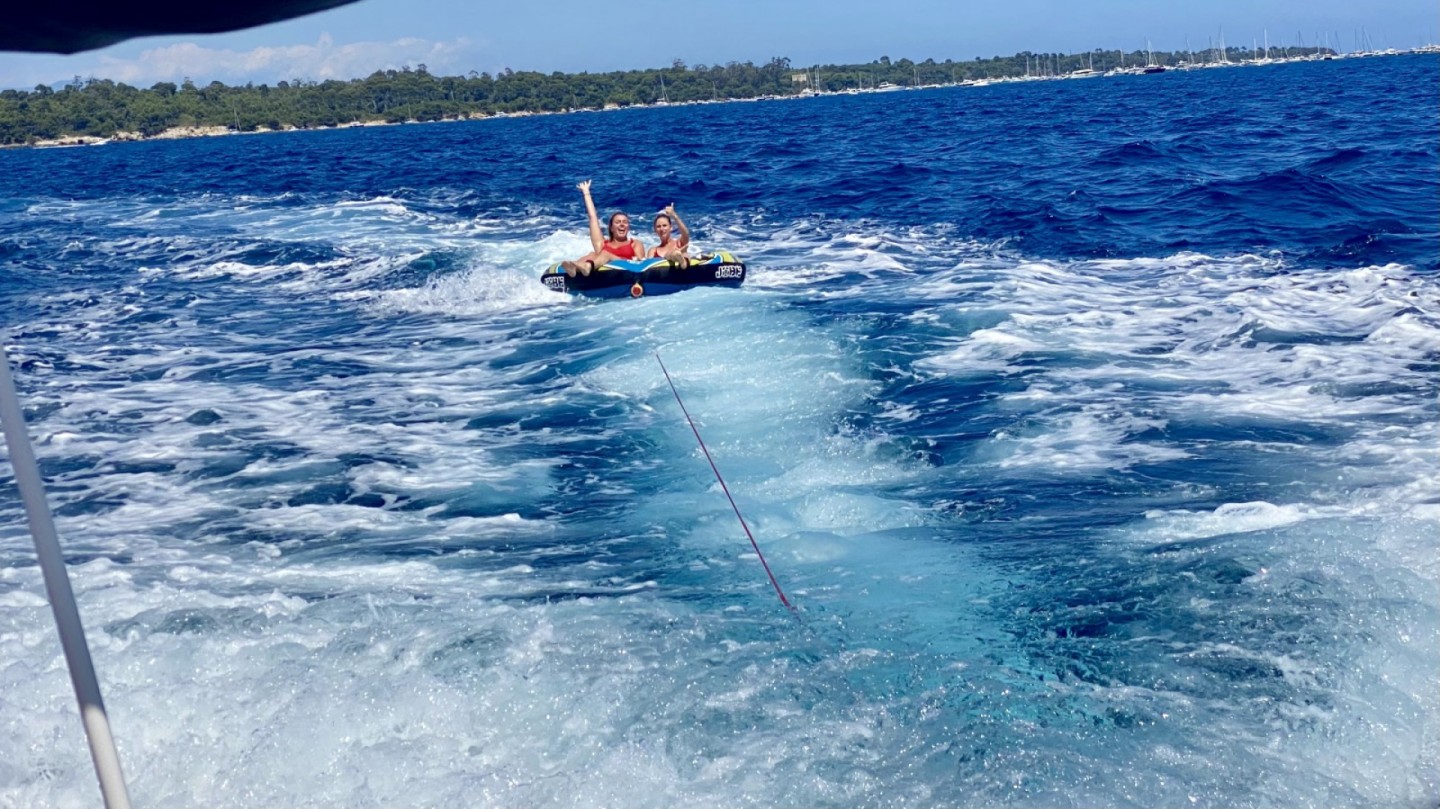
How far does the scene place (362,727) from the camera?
424 cm

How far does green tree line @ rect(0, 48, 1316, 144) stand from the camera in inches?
4213

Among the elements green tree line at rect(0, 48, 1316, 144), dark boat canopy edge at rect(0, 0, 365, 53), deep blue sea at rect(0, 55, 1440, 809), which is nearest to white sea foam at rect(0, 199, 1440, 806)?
deep blue sea at rect(0, 55, 1440, 809)

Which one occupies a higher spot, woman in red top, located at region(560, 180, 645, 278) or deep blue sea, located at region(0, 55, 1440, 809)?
woman in red top, located at region(560, 180, 645, 278)

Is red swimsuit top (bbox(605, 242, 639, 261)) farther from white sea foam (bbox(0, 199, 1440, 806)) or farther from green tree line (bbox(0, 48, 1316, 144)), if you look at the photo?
green tree line (bbox(0, 48, 1316, 144))

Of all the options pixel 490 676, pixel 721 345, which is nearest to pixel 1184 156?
pixel 721 345

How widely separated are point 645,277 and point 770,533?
5746mm

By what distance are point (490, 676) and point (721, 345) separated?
→ 246 inches

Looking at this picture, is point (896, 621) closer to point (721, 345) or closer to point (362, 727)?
point (362, 727)

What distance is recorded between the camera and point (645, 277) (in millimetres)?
11430

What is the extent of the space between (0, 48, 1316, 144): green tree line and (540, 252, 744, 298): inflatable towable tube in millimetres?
108678

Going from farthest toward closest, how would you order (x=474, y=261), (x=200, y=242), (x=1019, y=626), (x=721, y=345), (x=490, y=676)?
1. (x=200, y=242)
2. (x=474, y=261)
3. (x=721, y=345)
4. (x=1019, y=626)
5. (x=490, y=676)

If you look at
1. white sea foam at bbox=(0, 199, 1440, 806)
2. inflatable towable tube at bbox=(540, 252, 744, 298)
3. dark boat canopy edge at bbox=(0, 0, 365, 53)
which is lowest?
white sea foam at bbox=(0, 199, 1440, 806)

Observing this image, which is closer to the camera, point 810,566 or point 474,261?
point 810,566

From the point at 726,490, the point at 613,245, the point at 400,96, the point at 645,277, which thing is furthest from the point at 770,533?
the point at 400,96
